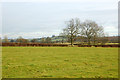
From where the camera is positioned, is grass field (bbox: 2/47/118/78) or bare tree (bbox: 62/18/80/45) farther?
bare tree (bbox: 62/18/80/45)

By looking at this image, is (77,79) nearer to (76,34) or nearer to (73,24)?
(76,34)

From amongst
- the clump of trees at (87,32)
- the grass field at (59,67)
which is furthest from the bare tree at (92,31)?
the grass field at (59,67)

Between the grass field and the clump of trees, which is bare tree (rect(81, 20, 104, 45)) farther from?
the grass field

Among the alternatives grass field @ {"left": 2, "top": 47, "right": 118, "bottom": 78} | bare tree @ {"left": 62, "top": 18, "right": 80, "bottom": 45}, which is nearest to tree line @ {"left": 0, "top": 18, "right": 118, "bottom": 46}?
bare tree @ {"left": 62, "top": 18, "right": 80, "bottom": 45}

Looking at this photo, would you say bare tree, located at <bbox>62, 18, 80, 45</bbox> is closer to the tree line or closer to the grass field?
the tree line

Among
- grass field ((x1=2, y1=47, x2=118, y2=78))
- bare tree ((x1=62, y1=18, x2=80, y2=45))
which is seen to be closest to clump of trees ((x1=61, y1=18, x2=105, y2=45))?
bare tree ((x1=62, y1=18, x2=80, y2=45))

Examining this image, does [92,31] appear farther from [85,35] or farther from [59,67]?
[59,67]

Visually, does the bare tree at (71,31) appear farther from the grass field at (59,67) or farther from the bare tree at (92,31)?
the grass field at (59,67)

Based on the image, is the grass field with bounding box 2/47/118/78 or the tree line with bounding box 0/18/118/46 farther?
the tree line with bounding box 0/18/118/46

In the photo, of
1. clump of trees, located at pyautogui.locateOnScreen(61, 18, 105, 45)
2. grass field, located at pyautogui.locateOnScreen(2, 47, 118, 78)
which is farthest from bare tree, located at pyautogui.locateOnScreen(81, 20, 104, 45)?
grass field, located at pyautogui.locateOnScreen(2, 47, 118, 78)

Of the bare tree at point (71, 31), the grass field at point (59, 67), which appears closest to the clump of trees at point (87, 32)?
the bare tree at point (71, 31)

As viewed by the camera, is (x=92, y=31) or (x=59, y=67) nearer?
(x=59, y=67)

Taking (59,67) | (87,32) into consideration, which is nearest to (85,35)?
(87,32)

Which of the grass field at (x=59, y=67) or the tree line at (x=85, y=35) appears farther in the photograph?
the tree line at (x=85, y=35)
